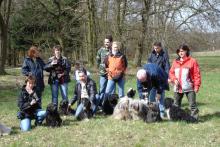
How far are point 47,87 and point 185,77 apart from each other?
35.8ft

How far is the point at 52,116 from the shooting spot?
987cm

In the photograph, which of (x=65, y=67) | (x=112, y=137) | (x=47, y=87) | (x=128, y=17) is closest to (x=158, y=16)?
(x=128, y=17)

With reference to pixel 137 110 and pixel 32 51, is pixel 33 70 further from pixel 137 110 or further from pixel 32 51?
pixel 137 110

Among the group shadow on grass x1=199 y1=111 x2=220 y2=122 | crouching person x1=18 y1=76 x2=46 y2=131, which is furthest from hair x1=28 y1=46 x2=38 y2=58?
shadow on grass x1=199 y1=111 x2=220 y2=122

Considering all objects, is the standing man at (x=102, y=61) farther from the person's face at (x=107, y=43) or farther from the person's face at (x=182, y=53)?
the person's face at (x=182, y=53)

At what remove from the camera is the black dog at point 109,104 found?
11570 mm

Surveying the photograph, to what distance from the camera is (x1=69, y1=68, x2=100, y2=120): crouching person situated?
1091 centimetres

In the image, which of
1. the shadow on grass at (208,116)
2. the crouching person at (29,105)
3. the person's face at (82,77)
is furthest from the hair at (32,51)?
the shadow on grass at (208,116)

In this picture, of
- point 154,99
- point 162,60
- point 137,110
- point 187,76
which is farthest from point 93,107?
point 187,76

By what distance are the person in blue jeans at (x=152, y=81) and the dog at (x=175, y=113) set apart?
43 cm

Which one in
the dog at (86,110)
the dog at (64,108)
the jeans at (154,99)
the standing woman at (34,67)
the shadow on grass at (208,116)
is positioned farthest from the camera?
the dog at (64,108)

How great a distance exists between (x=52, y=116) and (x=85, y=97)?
1425 mm

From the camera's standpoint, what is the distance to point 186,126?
9.80 m

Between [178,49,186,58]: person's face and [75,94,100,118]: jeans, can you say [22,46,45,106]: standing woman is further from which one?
[178,49,186,58]: person's face
